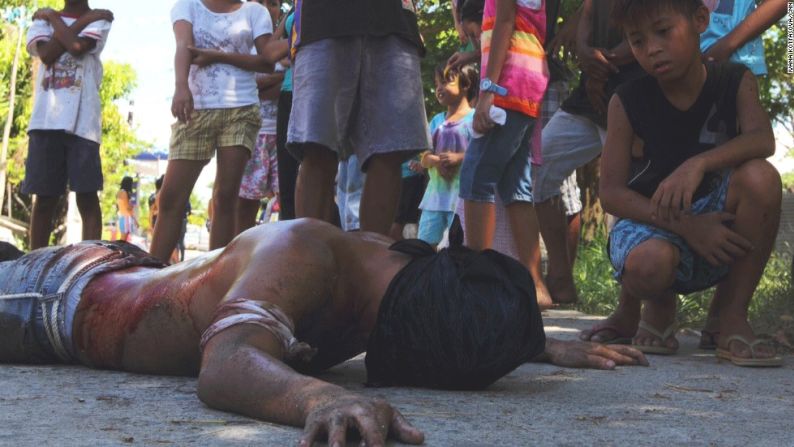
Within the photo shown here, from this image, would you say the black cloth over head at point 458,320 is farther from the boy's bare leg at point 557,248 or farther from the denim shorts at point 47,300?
the boy's bare leg at point 557,248

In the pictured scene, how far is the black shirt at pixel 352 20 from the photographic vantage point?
482 centimetres

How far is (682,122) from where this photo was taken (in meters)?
4.12

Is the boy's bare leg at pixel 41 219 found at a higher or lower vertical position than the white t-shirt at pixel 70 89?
lower

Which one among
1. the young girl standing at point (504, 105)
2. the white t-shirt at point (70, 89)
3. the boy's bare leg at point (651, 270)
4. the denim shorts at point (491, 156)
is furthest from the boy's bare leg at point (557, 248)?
the white t-shirt at point (70, 89)

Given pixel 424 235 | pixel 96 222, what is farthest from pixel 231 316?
pixel 424 235

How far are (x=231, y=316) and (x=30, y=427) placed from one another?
544 millimetres

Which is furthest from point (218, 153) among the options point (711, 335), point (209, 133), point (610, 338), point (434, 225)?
point (711, 335)

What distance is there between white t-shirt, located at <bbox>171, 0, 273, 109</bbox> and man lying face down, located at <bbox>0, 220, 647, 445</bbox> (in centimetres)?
274

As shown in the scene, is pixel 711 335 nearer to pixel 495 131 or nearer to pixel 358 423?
pixel 495 131

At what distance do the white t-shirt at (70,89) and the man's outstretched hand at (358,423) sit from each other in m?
5.05

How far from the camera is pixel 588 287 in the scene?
7.72 m

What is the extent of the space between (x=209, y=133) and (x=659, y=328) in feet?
9.72

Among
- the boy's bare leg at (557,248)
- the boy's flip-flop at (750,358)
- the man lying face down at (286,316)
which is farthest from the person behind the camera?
the boy's bare leg at (557,248)

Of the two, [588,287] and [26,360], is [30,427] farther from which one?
[588,287]
